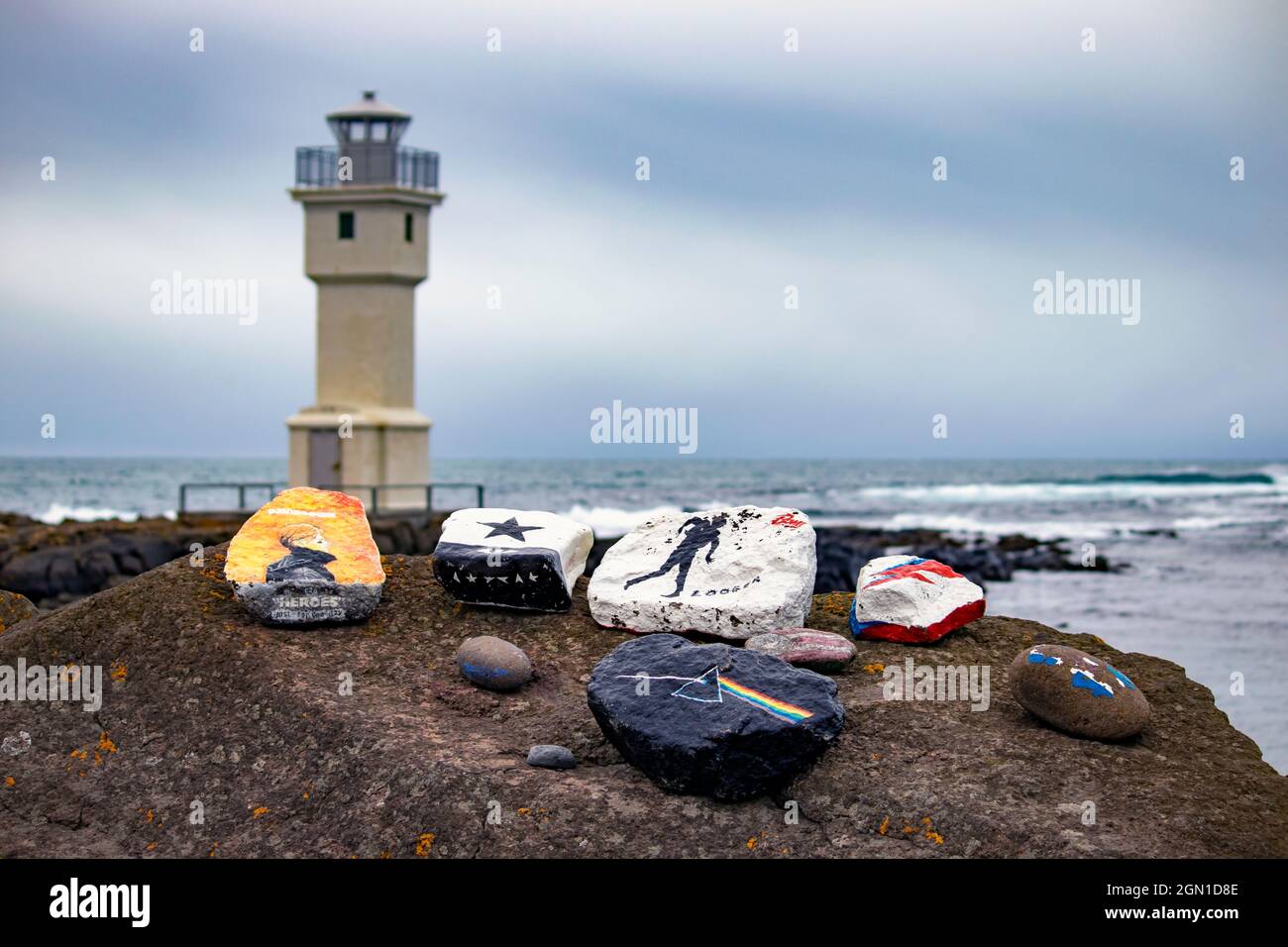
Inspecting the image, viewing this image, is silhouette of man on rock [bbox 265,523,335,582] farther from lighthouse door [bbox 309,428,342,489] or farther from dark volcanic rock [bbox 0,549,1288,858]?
lighthouse door [bbox 309,428,342,489]

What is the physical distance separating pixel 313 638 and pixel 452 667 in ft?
3.09

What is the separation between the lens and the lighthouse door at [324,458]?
25.5 metres

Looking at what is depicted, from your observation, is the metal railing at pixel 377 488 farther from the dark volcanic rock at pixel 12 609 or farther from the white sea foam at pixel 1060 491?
the white sea foam at pixel 1060 491

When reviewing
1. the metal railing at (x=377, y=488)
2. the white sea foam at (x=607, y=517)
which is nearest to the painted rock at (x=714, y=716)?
the metal railing at (x=377, y=488)

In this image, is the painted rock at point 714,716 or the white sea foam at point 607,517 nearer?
the painted rock at point 714,716

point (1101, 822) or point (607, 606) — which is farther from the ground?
point (607, 606)

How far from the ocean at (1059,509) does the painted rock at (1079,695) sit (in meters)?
0.75

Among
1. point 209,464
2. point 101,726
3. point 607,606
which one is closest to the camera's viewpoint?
point 101,726

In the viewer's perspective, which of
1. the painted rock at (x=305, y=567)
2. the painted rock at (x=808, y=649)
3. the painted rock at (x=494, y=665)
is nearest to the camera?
the painted rock at (x=494, y=665)

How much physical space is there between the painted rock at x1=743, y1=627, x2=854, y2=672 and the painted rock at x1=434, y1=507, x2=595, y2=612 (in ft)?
5.11

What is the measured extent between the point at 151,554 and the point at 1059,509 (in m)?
40.0
